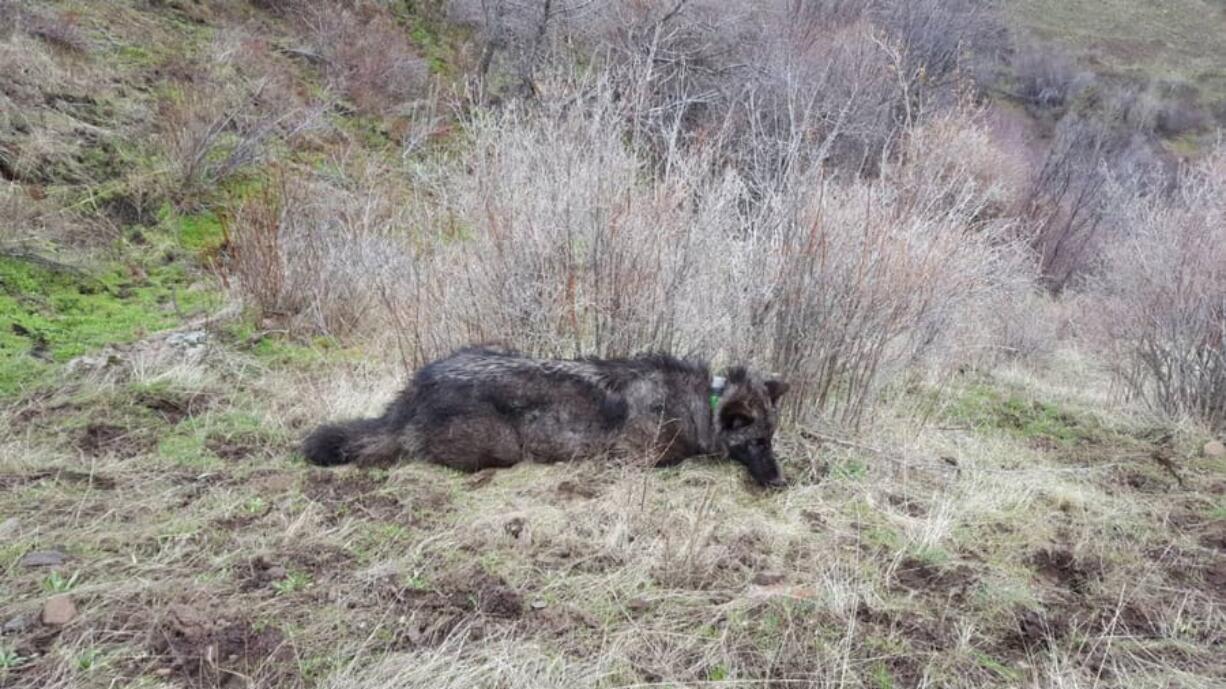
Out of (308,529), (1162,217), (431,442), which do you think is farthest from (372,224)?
(1162,217)

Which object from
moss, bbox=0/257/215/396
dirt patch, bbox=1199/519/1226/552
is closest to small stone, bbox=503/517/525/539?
moss, bbox=0/257/215/396

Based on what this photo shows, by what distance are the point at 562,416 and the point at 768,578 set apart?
1889 mm

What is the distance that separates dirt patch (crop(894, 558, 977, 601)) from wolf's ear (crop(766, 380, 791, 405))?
1.56 metres

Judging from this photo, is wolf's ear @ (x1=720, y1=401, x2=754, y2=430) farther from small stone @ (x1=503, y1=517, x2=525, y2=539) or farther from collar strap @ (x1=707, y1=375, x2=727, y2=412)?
small stone @ (x1=503, y1=517, x2=525, y2=539)

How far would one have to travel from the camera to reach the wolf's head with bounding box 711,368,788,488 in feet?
17.3

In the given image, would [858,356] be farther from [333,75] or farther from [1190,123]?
[1190,123]

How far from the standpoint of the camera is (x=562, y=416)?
5.18 meters

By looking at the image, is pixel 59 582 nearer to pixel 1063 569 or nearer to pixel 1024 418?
pixel 1063 569

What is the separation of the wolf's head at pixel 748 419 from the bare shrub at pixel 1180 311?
15.4ft

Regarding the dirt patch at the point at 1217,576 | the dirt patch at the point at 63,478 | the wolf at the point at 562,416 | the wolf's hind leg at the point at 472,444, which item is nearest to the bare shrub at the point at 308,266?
the wolf at the point at 562,416

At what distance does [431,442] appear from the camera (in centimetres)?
496

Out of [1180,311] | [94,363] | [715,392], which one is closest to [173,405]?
[94,363]

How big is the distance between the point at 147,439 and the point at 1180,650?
20.0 feet

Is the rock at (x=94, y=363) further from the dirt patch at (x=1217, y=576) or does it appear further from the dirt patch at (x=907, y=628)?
the dirt patch at (x=1217, y=576)
